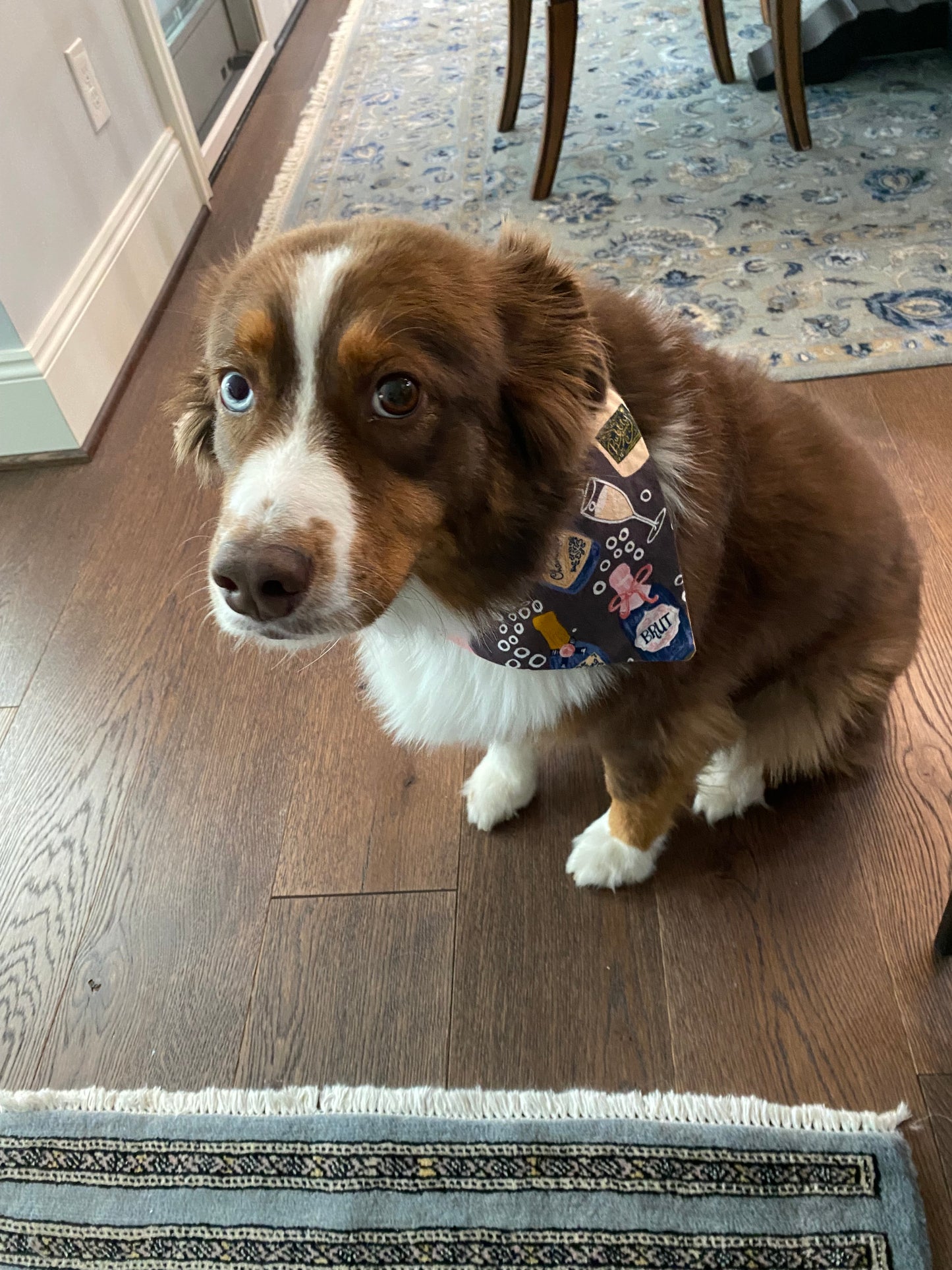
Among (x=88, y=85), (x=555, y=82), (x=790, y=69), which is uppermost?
(x=88, y=85)

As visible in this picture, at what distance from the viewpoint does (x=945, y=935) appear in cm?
137

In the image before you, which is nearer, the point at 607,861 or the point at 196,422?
the point at 196,422

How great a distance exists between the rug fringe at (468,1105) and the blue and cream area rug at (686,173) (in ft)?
5.93

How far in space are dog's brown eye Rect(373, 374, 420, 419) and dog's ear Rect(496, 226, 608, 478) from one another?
0.40ft

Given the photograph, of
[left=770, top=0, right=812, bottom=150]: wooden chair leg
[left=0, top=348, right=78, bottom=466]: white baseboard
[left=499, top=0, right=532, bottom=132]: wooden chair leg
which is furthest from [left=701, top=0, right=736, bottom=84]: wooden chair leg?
[left=0, top=348, right=78, bottom=466]: white baseboard

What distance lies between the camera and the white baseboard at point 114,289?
2.41 metres

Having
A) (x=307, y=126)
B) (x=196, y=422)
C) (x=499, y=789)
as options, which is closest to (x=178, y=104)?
(x=307, y=126)

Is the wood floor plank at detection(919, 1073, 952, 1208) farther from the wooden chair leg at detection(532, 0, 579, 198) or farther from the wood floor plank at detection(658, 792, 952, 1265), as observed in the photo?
the wooden chair leg at detection(532, 0, 579, 198)

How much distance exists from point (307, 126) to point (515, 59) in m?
1.00

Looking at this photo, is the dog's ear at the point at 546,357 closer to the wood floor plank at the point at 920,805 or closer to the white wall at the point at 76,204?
the wood floor plank at the point at 920,805

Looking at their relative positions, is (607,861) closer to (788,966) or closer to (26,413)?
(788,966)

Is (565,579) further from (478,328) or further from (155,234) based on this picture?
(155,234)

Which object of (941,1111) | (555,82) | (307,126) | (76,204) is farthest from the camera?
(307,126)

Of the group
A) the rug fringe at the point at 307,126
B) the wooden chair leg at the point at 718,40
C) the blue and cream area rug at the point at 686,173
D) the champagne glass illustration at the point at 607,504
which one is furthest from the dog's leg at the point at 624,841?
the wooden chair leg at the point at 718,40
